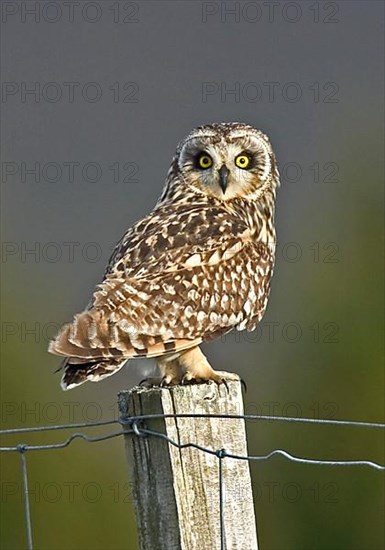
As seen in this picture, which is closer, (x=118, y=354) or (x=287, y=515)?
(x=118, y=354)

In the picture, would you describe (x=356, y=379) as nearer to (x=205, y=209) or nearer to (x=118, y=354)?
(x=205, y=209)

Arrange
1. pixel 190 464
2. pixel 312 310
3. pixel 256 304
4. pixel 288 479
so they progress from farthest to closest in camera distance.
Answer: pixel 312 310 → pixel 288 479 → pixel 256 304 → pixel 190 464

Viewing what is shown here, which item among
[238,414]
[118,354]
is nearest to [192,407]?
[238,414]

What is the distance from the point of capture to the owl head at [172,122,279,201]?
21.4 ft

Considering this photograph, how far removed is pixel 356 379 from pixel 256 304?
6.85 metres

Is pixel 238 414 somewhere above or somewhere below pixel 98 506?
above

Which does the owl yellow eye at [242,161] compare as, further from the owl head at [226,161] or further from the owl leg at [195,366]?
the owl leg at [195,366]

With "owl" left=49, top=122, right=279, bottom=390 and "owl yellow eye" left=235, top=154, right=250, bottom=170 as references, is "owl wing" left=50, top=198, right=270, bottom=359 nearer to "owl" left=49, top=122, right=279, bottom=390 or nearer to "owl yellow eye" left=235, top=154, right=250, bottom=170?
"owl" left=49, top=122, right=279, bottom=390

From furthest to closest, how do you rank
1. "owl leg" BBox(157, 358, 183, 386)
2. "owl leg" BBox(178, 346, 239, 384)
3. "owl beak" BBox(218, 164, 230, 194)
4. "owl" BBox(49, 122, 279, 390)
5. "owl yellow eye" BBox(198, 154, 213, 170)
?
1. "owl yellow eye" BBox(198, 154, 213, 170)
2. "owl beak" BBox(218, 164, 230, 194)
3. "owl leg" BBox(157, 358, 183, 386)
4. "owl leg" BBox(178, 346, 239, 384)
5. "owl" BBox(49, 122, 279, 390)

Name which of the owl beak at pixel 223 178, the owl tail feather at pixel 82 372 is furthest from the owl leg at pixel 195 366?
the owl beak at pixel 223 178

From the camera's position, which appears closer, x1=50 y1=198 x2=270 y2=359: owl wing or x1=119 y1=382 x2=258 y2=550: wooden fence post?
x1=119 y1=382 x2=258 y2=550: wooden fence post

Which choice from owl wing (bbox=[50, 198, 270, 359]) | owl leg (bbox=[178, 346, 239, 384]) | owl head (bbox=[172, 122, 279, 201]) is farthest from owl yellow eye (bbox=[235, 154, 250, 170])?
owl leg (bbox=[178, 346, 239, 384])

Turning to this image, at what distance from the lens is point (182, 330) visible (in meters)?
5.64

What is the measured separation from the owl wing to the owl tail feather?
0.05 metres
